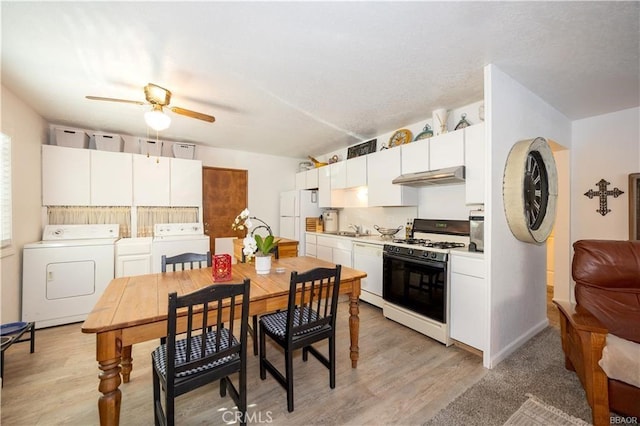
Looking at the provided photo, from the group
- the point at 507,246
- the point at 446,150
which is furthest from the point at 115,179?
the point at 507,246

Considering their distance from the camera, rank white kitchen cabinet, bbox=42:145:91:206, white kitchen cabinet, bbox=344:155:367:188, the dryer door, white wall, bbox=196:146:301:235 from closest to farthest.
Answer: the dryer door < white kitchen cabinet, bbox=42:145:91:206 < white kitchen cabinet, bbox=344:155:367:188 < white wall, bbox=196:146:301:235

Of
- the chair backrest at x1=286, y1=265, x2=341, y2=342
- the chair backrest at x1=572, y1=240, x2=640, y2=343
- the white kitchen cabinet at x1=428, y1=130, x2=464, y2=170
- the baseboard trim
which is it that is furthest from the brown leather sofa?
the chair backrest at x1=286, y1=265, x2=341, y2=342

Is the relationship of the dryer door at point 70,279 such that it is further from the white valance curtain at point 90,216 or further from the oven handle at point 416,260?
the oven handle at point 416,260

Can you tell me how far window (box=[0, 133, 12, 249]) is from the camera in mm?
2490

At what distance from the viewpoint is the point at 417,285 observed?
2807 millimetres

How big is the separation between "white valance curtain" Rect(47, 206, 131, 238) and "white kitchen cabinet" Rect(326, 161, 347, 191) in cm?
329

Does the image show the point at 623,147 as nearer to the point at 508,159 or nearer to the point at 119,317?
the point at 508,159

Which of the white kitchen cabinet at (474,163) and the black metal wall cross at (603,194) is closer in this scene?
the white kitchen cabinet at (474,163)

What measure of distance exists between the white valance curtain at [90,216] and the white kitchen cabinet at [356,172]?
3.50m

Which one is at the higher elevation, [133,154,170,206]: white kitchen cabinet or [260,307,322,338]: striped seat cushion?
[133,154,170,206]: white kitchen cabinet

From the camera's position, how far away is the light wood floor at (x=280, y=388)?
5.52ft

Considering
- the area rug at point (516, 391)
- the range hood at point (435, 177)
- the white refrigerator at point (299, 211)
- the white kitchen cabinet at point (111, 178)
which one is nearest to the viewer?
the area rug at point (516, 391)

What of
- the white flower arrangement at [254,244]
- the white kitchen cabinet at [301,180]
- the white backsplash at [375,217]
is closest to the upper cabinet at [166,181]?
the white kitchen cabinet at [301,180]

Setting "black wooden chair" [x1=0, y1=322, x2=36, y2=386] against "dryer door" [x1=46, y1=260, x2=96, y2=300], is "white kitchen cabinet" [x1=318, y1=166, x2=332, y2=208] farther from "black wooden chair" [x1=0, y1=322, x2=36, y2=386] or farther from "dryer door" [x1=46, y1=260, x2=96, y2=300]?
"black wooden chair" [x1=0, y1=322, x2=36, y2=386]
